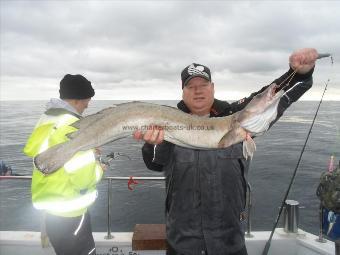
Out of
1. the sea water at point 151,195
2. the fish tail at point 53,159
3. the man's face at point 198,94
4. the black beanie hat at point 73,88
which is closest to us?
the fish tail at point 53,159

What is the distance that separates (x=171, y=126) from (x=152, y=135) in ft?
0.89

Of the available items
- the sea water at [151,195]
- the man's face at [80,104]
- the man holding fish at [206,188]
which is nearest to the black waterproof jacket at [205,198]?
the man holding fish at [206,188]

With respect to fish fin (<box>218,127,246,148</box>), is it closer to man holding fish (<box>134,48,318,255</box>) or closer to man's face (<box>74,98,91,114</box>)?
man holding fish (<box>134,48,318,255</box>)

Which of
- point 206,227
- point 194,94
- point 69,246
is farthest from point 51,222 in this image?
point 194,94

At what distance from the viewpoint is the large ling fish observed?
357cm

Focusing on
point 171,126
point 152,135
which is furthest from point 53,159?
point 171,126

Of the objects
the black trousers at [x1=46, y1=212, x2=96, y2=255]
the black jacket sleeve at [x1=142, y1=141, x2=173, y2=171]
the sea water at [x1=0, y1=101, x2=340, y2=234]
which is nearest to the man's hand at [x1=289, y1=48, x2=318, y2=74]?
the black jacket sleeve at [x1=142, y1=141, x2=173, y2=171]

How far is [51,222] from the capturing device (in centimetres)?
454

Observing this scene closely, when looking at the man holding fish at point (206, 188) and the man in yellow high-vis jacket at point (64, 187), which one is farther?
the man in yellow high-vis jacket at point (64, 187)

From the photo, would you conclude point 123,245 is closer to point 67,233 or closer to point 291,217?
point 67,233

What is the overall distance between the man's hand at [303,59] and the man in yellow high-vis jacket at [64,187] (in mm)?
3052

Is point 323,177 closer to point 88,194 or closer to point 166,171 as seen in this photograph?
point 166,171

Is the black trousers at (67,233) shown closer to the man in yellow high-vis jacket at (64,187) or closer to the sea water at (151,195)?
the man in yellow high-vis jacket at (64,187)

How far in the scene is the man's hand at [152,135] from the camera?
12.3 ft
